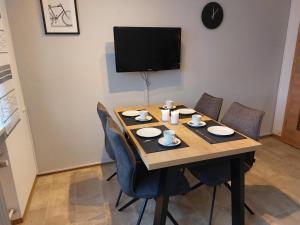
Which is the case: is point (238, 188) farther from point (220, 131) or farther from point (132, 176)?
point (132, 176)

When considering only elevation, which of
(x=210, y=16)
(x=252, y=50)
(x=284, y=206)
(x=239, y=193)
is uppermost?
(x=210, y=16)

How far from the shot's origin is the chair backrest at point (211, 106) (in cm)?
240

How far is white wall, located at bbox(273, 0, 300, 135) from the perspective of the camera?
3.04 m

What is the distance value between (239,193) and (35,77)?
2271 mm

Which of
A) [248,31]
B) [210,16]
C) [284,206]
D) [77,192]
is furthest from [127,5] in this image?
[284,206]

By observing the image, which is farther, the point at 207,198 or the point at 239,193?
the point at 207,198

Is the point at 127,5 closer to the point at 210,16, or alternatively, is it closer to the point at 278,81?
the point at 210,16

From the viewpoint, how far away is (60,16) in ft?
7.48

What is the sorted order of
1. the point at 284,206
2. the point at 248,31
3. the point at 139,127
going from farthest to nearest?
1. the point at 248,31
2. the point at 284,206
3. the point at 139,127

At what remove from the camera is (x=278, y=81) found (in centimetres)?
336

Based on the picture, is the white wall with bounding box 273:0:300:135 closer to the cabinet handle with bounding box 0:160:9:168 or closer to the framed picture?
the framed picture

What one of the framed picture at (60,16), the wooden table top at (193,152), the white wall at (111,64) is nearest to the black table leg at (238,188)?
the wooden table top at (193,152)

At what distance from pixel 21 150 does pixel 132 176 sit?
1.27 m

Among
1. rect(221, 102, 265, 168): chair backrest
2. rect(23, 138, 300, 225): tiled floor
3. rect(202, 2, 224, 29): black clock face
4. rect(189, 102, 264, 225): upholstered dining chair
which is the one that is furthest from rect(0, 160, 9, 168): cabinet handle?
rect(202, 2, 224, 29): black clock face
